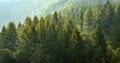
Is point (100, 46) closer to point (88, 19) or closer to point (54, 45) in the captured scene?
point (54, 45)

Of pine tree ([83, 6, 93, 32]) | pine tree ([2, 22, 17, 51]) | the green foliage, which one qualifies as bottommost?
the green foliage

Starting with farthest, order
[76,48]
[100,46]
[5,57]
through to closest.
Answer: [5,57], [76,48], [100,46]

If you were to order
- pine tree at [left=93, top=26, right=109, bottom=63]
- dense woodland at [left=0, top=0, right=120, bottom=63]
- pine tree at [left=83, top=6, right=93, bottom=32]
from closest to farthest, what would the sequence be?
pine tree at [left=93, top=26, right=109, bottom=63]
dense woodland at [left=0, top=0, right=120, bottom=63]
pine tree at [left=83, top=6, right=93, bottom=32]

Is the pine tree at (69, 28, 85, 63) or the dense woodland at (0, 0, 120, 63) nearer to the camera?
the dense woodland at (0, 0, 120, 63)

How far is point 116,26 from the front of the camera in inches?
5271

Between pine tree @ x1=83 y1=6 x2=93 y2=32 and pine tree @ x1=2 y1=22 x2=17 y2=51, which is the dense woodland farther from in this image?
pine tree @ x1=83 y1=6 x2=93 y2=32

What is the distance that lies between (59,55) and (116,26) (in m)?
49.1

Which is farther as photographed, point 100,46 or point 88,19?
point 88,19

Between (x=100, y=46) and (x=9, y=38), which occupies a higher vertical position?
(x=9, y=38)

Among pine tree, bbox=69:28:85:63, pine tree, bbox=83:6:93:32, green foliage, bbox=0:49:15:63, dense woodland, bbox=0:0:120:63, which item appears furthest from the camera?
Answer: pine tree, bbox=83:6:93:32

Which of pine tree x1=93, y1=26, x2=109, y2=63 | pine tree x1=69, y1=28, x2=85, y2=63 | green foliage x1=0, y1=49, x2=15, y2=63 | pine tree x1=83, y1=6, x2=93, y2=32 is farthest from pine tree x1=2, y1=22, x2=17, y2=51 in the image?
pine tree x1=83, y1=6, x2=93, y2=32

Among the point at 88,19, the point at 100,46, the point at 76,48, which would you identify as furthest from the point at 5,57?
the point at 88,19

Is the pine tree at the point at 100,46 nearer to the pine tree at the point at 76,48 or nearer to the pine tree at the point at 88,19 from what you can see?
the pine tree at the point at 76,48

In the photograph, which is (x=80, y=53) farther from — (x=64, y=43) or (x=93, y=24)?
(x=93, y=24)
